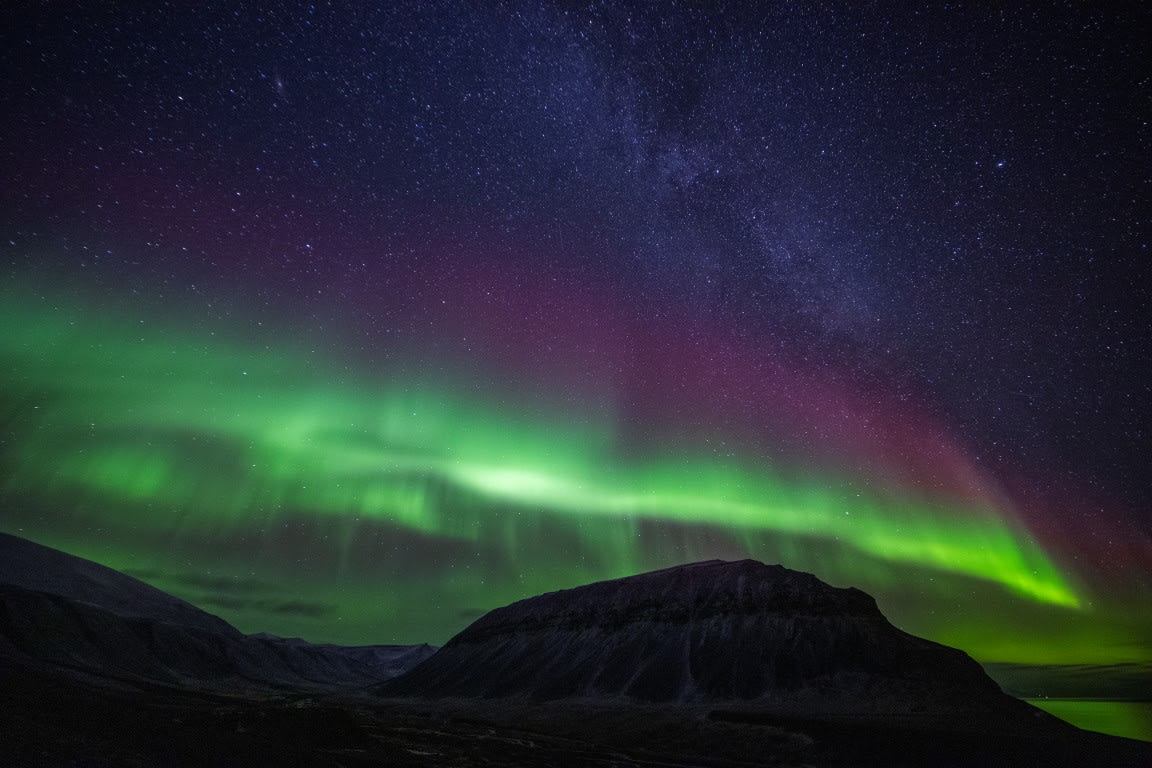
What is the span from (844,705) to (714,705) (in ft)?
60.8

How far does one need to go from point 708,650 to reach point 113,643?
11328cm

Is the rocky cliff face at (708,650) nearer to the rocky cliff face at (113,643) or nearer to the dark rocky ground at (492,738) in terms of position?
the dark rocky ground at (492,738)

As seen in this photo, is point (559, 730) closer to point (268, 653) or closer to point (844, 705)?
point (844, 705)

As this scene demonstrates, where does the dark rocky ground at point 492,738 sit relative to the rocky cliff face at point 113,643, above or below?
below

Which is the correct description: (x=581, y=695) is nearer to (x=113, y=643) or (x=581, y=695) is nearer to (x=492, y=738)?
(x=492, y=738)

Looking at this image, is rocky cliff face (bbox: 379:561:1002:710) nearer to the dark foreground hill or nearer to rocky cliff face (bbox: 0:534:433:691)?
the dark foreground hill

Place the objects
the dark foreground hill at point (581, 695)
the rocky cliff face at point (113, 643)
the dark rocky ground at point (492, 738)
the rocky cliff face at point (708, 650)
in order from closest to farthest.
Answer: the dark rocky ground at point (492, 738) < the dark foreground hill at point (581, 695) < the rocky cliff face at point (708, 650) < the rocky cliff face at point (113, 643)

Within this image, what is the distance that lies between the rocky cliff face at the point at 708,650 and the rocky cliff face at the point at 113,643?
43393 millimetres

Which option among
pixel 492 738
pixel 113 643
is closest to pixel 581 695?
pixel 492 738

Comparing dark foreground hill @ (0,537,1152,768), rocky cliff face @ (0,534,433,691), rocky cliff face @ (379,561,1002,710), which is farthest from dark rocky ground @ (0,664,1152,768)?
rocky cliff face @ (0,534,433,691)

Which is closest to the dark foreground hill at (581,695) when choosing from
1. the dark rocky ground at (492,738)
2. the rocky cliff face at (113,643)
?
the dark rocky ground at (492,738)

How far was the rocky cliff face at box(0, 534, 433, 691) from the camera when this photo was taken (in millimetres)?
93625

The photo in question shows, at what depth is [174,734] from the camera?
36.4m

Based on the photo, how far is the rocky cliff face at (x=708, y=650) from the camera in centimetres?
9206
